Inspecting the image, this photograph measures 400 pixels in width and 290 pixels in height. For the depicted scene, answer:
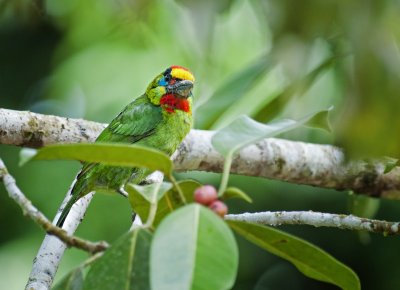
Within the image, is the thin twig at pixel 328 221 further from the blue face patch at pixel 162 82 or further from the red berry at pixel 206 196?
the blue face patch at pixel 162 82

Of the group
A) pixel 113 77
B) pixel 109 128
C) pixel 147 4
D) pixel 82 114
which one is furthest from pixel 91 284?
pixel 82 114

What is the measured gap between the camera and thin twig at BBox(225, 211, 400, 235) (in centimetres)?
154

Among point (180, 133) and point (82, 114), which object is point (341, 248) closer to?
point (82, 114)

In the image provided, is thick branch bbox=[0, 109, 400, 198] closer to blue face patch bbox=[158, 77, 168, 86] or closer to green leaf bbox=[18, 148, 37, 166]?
blue face patch bbox=[158, 77, 168, 86]

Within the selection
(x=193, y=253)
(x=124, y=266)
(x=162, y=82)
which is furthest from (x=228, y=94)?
(x=193, y=253)

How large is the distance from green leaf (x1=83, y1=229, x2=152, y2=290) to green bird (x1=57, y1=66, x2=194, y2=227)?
127 centimetres

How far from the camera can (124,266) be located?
1062 mm

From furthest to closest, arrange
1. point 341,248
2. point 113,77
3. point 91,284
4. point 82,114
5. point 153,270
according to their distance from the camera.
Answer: point 341,248
point 82,114
point 113,77
point 91,284
point 153,270

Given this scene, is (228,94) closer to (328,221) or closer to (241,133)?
(328,221)

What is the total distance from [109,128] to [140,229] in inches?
59.3

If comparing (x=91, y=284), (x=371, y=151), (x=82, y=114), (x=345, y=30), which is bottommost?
(x=82, y=114)

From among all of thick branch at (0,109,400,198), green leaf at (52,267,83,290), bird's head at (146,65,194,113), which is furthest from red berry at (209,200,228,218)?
bird's head at (146,65,194,113)

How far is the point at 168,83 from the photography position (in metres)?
2.98

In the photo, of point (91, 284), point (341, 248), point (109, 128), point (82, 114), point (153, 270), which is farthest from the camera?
point (341, 248)
